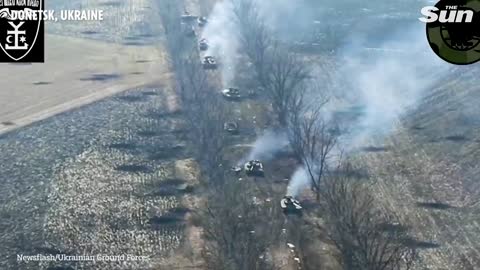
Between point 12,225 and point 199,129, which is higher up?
point 199,129

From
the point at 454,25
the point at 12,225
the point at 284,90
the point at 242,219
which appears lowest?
the point at 12,225

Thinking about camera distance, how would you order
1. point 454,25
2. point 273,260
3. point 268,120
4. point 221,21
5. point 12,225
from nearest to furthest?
point 454,25
point 273,260
point 12,225
point 268,120
point 221,21

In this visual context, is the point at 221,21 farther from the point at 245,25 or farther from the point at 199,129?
the point at 199,129

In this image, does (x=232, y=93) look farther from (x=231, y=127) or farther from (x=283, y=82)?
(x=283, y=82)

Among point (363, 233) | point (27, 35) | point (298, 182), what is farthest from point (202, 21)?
point (363, 233)

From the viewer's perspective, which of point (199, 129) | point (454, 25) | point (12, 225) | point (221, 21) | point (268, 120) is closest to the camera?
point (454, 25)

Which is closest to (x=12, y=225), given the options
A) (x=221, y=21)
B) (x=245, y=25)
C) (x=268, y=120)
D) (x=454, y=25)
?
(x=268, y=120)

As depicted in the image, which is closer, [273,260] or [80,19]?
[273,260]

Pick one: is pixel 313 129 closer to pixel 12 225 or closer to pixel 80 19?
pixel 12 225
